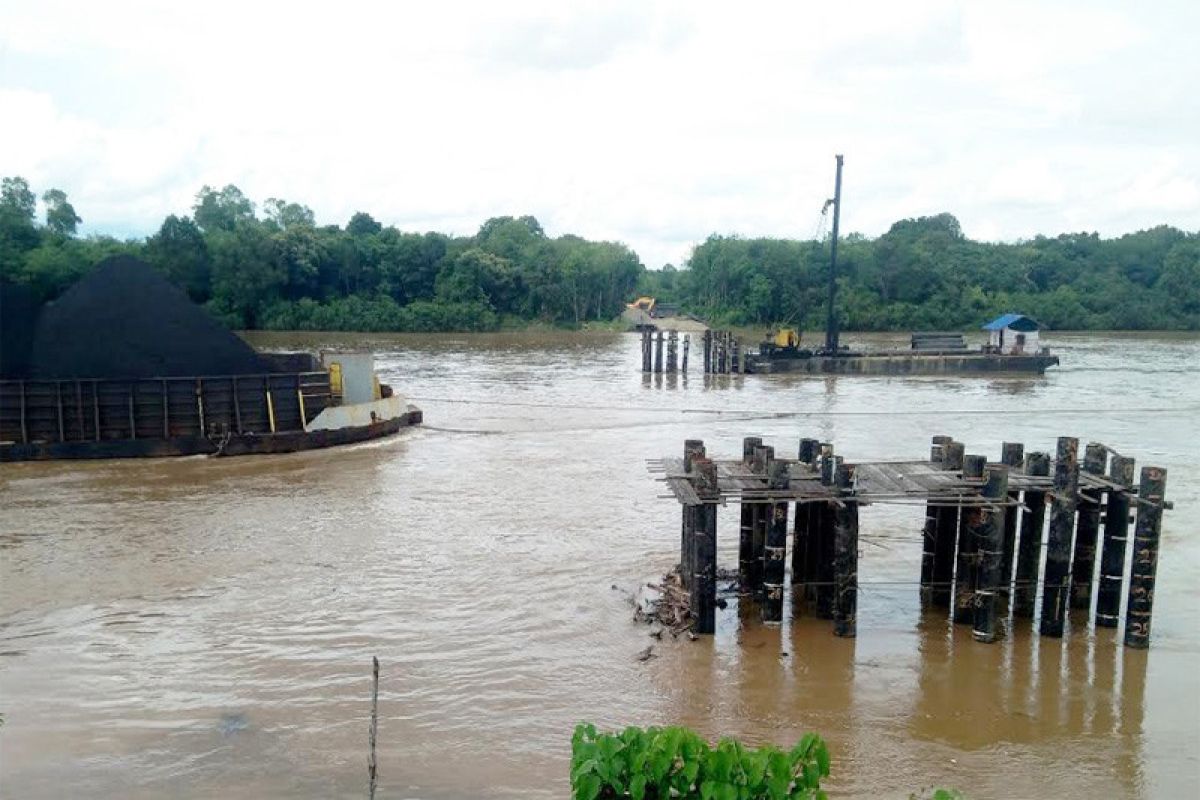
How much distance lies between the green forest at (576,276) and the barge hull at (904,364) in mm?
35474

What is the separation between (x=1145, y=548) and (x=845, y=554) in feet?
9.59

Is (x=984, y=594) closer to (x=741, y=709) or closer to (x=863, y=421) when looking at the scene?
(x=741, y=709)

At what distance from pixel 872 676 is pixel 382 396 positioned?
1828 centimetres

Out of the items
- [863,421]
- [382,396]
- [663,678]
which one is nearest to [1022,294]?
[863,421]

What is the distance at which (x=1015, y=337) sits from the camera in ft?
156

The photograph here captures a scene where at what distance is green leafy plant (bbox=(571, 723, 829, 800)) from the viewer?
5000 mm

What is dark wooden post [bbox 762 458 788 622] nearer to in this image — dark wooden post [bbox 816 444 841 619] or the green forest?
dark wooden post [bbox 816 444 841 619]

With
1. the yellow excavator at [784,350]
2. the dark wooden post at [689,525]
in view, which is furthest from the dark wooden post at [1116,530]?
the yellow excavator at [784,350]

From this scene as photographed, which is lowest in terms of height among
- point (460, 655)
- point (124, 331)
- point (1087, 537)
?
point (460, 655)

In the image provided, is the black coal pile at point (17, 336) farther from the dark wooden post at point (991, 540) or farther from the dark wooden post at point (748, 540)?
the dark wooden post at point (991, 540)

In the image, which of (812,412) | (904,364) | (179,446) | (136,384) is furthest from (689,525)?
(904,364)

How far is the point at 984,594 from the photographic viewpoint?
10.5 metres

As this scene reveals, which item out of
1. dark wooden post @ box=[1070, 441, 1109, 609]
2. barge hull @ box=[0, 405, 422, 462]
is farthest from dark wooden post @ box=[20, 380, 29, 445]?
dark wooden post @ box=[1070, 441, 1109, 609]

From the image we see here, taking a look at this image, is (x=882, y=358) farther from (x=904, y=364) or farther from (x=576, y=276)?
(x=576, y=276)
